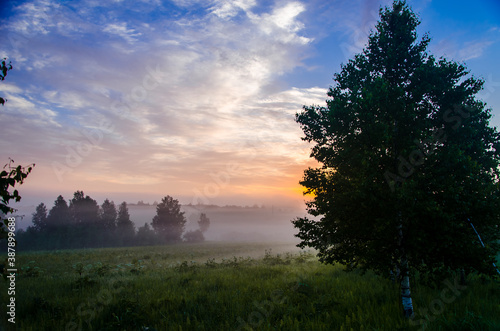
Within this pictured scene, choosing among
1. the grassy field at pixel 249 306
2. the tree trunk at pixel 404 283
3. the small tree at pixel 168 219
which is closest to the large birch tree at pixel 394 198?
the tree trunk at pixel 404 283

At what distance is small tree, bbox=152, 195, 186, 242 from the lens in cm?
7406

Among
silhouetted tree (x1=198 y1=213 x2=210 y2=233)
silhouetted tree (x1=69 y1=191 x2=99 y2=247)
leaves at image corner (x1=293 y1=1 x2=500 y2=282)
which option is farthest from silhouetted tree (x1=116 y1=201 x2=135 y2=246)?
leaves at image corner (x1=293 y1=1 x2=500 y2=282)

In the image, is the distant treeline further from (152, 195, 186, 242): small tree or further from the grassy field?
the grassy field

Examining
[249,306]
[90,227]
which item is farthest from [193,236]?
[249,306]

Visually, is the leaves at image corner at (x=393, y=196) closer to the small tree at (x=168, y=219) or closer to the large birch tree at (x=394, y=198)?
the large birch tree at (x=394, y=198)

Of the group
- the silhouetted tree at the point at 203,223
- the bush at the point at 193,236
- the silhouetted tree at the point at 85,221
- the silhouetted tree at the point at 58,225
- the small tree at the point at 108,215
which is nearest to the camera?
the silhouetted tree at the point at 58,225

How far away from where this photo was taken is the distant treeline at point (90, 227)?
6512 cm

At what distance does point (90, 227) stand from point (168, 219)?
2208 centimetres

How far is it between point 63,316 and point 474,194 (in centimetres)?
1327

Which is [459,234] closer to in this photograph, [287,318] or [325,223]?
[325,223]

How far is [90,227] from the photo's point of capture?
6950 cm

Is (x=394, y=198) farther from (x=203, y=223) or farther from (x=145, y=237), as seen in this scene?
(x=203, y=223)

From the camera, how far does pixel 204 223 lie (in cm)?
11131

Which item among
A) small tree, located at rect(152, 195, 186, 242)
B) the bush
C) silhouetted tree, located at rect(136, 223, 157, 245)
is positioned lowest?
the bush
